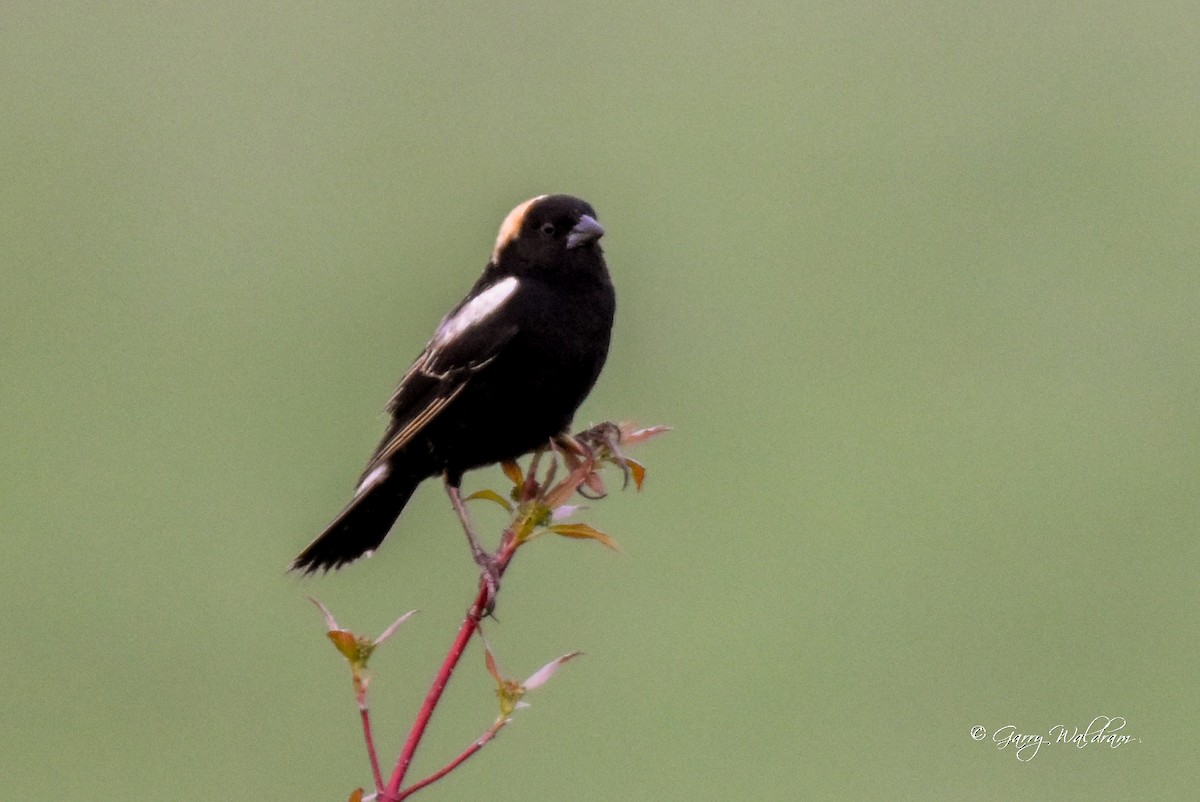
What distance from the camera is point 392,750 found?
17.5 ft

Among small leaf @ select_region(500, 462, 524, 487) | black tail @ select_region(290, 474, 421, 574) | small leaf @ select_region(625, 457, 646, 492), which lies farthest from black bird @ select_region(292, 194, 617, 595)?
small leaf @ select_region(625, 457, 646, 492)

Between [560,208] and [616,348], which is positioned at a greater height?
[560,208]

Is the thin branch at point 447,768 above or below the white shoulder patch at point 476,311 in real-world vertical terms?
below

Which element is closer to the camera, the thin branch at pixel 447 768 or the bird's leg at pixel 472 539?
the thin branch at pixel 447 768

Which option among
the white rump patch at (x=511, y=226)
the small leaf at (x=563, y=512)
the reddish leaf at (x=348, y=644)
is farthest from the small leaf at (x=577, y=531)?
the white rump patch at (x=511, y=226)

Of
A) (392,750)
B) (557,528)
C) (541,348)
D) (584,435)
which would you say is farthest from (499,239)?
(392,750)

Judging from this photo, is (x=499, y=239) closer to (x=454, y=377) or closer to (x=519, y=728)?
(x=454, y=377)

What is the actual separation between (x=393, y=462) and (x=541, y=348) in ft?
1.21

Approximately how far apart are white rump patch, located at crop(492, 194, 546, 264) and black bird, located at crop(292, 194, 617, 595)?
22cm

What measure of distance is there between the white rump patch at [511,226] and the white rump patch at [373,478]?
25.1 inches

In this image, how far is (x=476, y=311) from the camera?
9.64 feet

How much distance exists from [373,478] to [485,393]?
10.8 inches

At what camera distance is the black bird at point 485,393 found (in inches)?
108

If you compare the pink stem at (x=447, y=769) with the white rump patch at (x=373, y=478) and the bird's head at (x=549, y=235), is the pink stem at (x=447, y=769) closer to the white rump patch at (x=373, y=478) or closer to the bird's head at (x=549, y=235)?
the white rump patch at (x=373, y=478)
